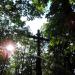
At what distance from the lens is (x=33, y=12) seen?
590 inches

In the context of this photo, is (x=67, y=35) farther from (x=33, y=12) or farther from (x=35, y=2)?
(x=33, y=12)

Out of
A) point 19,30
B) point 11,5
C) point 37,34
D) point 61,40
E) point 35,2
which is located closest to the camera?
point 35,2

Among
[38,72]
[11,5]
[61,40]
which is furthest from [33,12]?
[38,72]

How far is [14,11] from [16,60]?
3523 centimetres

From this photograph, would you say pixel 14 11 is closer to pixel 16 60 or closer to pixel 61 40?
pixel 61 40

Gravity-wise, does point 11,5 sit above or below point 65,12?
above

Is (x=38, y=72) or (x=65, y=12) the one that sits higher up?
(x=65, y=12)

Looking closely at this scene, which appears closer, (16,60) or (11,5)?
(11,5)

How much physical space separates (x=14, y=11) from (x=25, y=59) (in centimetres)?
3516

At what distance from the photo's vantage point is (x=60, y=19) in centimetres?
1105

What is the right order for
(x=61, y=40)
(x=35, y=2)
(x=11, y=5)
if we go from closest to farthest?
(x=35, y=2) < (x=61, y=40) < (x=11, y=5)

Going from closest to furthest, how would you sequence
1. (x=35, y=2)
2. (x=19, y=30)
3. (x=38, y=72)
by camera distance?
(x=35, y=2)
(x=19, y=30)
(x=38, y=72)

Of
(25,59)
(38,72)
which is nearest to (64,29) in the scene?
(38,72)

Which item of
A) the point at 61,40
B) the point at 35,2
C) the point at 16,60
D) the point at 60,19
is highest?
the point at 35,2
